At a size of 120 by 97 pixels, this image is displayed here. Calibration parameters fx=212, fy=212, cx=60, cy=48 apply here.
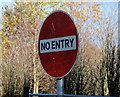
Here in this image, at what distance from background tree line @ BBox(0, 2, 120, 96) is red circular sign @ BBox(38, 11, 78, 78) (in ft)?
12.7

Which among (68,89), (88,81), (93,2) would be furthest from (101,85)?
(93,2)

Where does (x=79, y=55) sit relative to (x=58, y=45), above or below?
above

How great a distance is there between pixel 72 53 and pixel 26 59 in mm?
5429

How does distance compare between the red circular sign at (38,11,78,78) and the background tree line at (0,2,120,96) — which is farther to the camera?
the background tree line at (0,2,120,96)

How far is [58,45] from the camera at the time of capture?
1.56 meters

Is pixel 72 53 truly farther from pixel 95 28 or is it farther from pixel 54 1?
pixel 54 1

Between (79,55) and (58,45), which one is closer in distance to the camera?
(58,45)

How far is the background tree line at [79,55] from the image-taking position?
5438mm

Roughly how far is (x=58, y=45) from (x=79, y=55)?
4.20 m

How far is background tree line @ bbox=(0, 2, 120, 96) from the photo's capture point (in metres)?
5.44

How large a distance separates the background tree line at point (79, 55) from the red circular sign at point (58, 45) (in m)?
3.88

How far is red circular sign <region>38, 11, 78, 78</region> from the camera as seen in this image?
1.54 metres

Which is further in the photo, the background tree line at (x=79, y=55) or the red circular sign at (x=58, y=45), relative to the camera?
the background tree line at (x=79, y=55)

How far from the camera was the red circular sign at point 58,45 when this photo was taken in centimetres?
154
